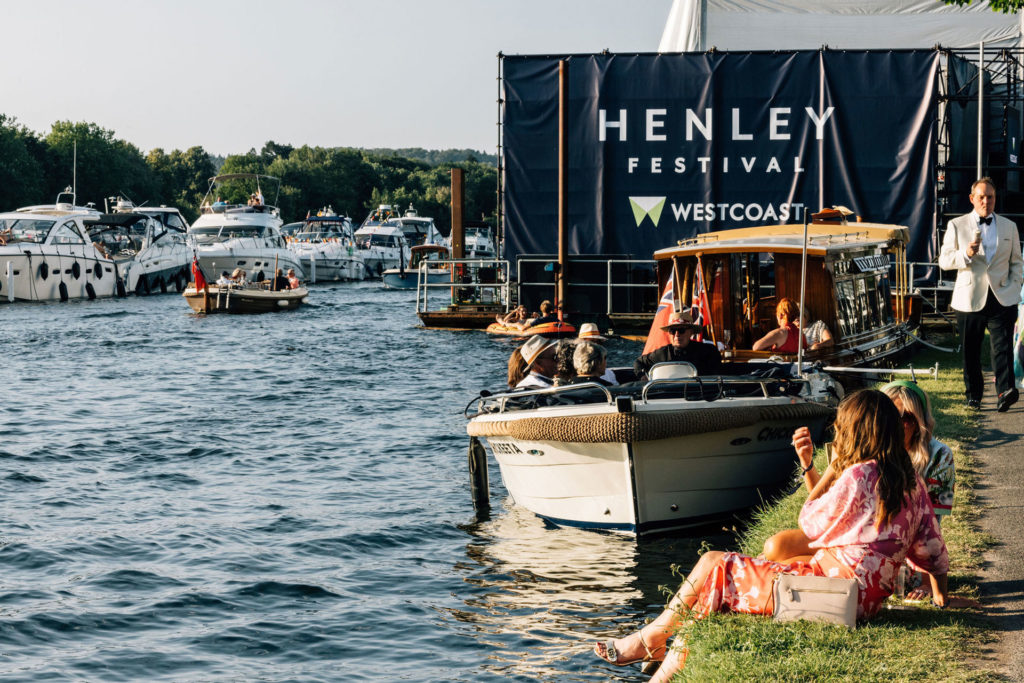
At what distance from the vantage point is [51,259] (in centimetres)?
5122

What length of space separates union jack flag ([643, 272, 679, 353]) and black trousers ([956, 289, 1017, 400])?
2.86 metres

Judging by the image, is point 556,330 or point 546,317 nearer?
point 556,330

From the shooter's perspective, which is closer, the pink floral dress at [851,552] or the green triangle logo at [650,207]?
the pink floral dress at [851,552]

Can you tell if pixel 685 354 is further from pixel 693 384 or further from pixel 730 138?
pixel 730 138

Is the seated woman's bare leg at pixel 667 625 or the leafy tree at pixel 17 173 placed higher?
the leafy tree at pixel 17 173

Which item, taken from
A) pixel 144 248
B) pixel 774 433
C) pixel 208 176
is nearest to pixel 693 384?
pixel 774 433

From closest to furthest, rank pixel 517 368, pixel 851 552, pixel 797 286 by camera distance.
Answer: pixel 851 552, pixel 517 368, pixel 797 286

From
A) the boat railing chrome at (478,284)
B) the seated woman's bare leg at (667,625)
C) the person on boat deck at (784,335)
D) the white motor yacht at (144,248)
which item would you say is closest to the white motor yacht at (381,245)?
the white motor yacht at (144,248)

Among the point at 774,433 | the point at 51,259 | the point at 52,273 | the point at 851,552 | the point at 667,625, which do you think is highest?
the point at 51,259

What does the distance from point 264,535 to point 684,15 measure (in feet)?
90.8

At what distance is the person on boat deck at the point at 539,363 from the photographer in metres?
11.5

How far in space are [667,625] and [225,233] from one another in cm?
5532

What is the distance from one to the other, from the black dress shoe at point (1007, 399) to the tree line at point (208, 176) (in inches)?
3578

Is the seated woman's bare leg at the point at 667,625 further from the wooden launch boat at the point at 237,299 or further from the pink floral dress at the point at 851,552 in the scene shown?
the wooden launch boat at the point at 237,299
